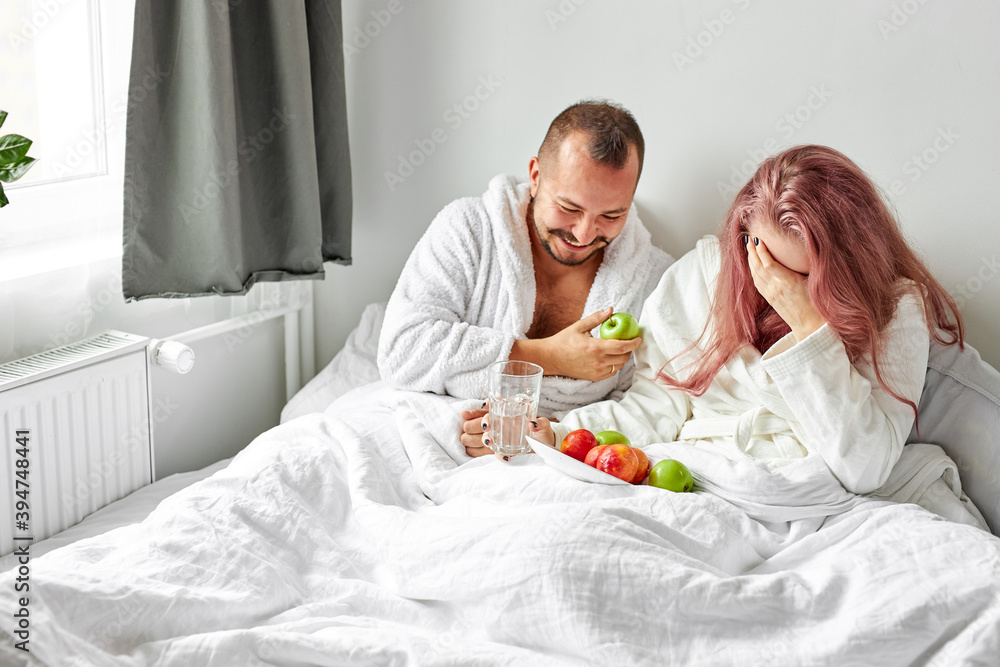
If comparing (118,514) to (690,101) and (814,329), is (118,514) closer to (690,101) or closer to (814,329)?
(814,329)

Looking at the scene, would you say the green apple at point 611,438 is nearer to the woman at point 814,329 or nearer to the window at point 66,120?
the woman at point 814,329

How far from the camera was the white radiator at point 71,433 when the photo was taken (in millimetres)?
1593

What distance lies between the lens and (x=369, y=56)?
2316mm

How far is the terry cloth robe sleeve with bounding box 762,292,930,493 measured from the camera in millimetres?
1455

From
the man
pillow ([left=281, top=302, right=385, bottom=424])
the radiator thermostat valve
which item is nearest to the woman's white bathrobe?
the man

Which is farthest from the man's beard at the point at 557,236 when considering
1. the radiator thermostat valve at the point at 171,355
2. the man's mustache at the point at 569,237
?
the radiator thermostat valve at the point at 171,355

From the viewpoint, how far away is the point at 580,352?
1827 mm

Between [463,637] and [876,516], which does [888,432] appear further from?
[463,637]

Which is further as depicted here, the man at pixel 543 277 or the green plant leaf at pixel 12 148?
the man at pixel 543 277

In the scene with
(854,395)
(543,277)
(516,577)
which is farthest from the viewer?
(543,277)

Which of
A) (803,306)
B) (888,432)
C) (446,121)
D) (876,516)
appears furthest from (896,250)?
(446,121)

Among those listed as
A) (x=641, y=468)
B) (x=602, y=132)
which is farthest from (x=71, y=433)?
(x=602, y=132)

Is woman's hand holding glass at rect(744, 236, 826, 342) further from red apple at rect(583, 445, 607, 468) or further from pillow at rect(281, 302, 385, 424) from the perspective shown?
pillow at rect(281, 302, 385, 424)

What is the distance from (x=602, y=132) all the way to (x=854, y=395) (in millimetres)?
717
